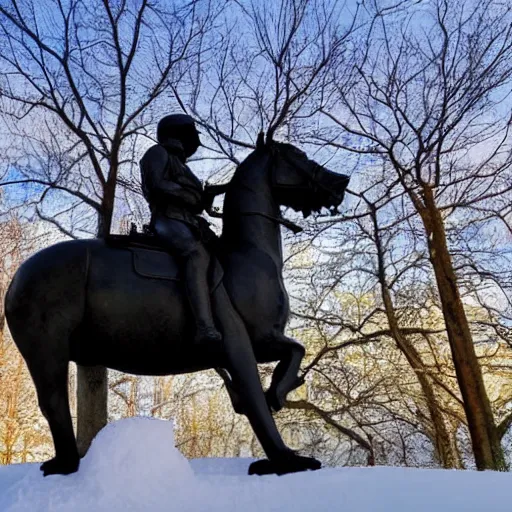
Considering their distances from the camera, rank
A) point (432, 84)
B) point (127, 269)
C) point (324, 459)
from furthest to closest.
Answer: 1. point (324, 459)
2. point (432, 84)
3. point (127, 269)

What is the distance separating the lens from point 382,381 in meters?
10.1

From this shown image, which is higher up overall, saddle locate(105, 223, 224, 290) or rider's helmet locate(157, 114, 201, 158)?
rider's helmet locate(157, 114, 201, 158)

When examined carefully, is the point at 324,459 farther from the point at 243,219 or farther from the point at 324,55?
the point at 243,219

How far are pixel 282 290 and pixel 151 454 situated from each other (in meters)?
1.40

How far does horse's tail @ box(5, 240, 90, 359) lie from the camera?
10.8ft

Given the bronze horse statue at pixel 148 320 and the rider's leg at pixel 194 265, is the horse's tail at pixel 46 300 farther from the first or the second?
the rider's leg at pixel 194 265

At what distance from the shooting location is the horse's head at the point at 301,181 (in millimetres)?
3988

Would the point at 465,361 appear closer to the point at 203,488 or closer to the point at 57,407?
the point at 203,488

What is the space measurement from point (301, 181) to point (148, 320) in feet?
4.83

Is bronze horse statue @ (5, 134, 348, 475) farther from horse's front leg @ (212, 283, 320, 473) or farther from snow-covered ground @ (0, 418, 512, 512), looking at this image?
snow-covered ground @ (0, 418, 512, 512)

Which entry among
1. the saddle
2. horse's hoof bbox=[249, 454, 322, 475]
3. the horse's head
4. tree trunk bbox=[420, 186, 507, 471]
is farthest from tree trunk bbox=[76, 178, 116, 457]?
tree trunk bbox=[420, 186, 507, 471]

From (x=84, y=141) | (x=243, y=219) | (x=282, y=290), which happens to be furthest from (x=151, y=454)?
(x=84, y=141)

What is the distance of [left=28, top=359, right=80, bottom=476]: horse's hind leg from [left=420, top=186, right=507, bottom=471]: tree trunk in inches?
242

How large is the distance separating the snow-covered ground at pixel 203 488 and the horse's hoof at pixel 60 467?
0.12 meters
